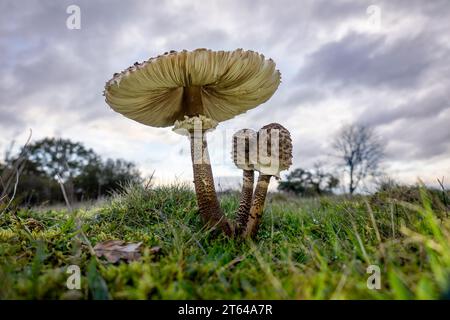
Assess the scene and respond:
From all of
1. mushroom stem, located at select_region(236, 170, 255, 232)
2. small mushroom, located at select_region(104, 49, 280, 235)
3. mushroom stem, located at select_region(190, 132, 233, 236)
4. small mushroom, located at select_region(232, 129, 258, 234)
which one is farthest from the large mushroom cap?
Result: mushroom stem, located at select_region(236, 170, 255, 232)

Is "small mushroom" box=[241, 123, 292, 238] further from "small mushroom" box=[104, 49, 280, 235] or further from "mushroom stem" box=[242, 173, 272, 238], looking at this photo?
"small mushroom" box=[104, 49, 280, 235]

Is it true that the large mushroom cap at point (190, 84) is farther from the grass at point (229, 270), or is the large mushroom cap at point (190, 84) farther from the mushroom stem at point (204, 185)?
the grass at point (229, 270)

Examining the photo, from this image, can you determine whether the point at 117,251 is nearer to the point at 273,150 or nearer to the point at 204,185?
the point at 204,185

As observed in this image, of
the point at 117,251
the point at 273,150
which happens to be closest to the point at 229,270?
the point at 117,251

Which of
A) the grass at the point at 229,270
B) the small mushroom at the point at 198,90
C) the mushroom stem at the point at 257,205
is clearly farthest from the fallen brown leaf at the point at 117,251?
the mushroom stem at the point at 257,205

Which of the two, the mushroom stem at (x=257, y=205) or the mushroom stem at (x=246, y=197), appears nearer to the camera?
the mushroom stem at (x=257, y=205)

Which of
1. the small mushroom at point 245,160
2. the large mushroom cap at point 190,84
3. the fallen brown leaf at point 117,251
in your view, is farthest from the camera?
the small mushroom at point 245,160

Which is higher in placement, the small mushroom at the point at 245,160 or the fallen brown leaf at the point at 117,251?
the small mushroom at the point at 245,160
